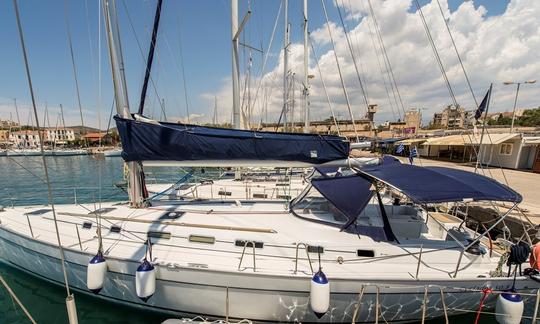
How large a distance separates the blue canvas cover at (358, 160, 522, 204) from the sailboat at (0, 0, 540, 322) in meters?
0.02

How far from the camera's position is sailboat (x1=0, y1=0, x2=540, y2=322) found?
3.97 metres

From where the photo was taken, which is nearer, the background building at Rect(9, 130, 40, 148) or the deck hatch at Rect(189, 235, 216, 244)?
the deck hatch at Rect(189, 235, 216, 244)

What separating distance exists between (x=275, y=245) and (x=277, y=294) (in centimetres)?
82

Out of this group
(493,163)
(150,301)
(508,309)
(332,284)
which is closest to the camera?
(508,309)

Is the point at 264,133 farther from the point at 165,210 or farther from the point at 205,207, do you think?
the point at 165,210

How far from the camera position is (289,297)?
4.00 m

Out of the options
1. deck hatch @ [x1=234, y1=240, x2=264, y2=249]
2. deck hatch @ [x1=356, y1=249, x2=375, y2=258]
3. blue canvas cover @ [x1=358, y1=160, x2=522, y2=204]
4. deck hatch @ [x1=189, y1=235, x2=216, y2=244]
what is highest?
blue canvas cover @ [x1=358, y1=160, x2=522, y2=204]

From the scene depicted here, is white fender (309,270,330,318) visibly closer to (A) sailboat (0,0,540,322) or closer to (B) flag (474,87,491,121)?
(A) sailboat (0,0,540,322)

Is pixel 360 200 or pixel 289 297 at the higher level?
pixel 360 200

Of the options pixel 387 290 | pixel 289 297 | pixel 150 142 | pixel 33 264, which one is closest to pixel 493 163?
pixel 387 290

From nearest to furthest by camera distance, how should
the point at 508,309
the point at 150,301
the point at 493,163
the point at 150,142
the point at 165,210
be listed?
the point at 508,309 < the point at 150,301 < the point at 150,142 < the point at 165,210 < the point at 493,163

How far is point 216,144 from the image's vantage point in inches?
202

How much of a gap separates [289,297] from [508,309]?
3228 millimetres

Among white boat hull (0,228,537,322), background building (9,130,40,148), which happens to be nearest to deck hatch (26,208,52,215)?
white boat hull (0,228,537,322)
